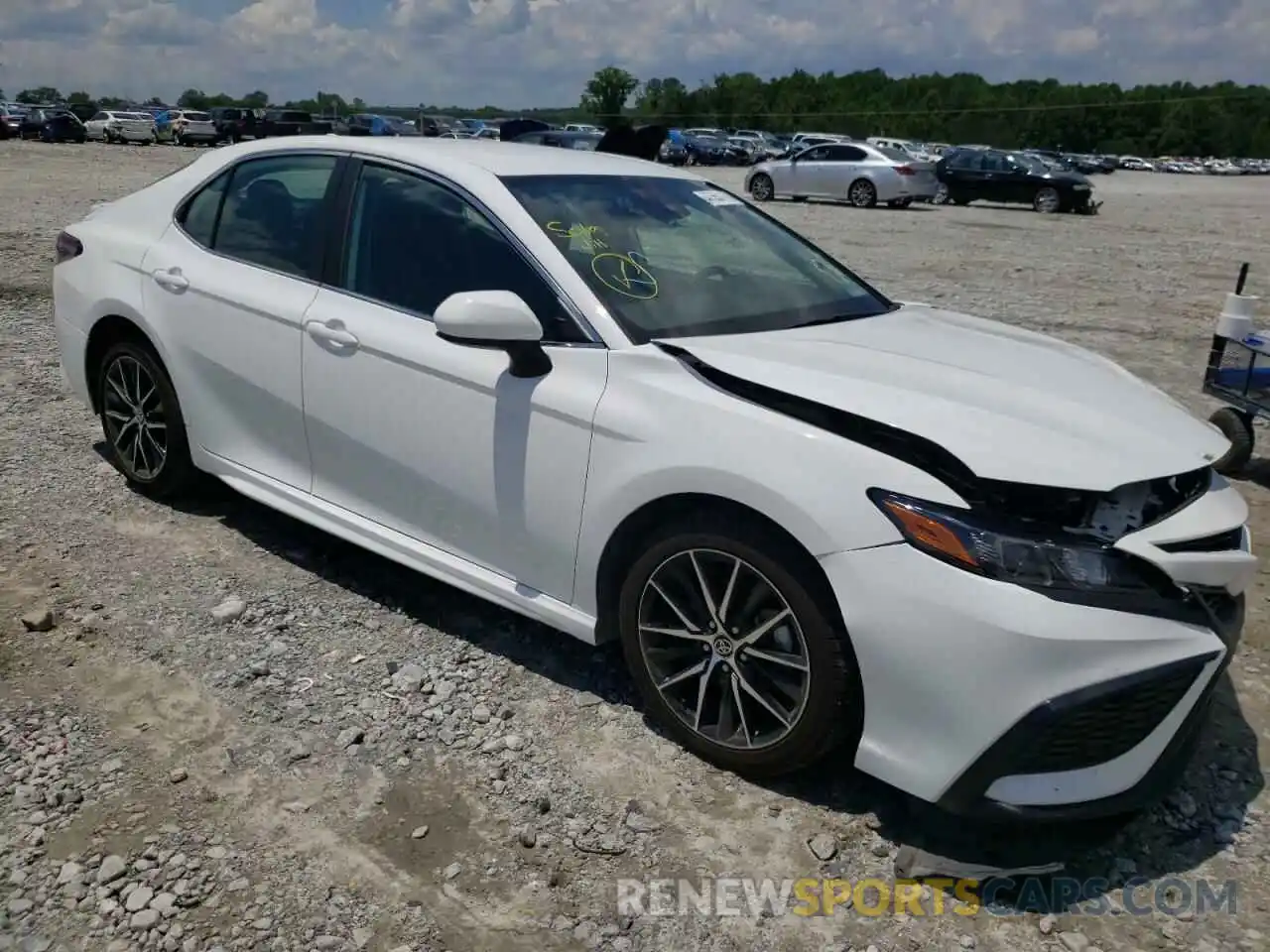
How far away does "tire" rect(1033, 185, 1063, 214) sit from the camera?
85.7ft

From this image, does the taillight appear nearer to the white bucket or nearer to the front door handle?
the front door handle

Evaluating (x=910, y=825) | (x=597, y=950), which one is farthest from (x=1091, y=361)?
(x=597, y=950)

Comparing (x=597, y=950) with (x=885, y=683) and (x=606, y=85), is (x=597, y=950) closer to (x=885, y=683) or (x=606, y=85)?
(x=885, y=683)

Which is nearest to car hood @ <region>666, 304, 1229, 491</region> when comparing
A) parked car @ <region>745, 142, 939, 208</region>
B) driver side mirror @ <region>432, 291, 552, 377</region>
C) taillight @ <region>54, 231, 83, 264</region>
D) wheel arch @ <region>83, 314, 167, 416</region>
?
driver side mirror @ <region>432, 291, 552, 377</region>

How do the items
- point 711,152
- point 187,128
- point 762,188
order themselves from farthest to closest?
point 711,152 → point 187,128 → point 762,188

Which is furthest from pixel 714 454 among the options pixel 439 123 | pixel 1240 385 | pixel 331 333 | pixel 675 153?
pixel 675 153

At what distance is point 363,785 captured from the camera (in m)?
2.97

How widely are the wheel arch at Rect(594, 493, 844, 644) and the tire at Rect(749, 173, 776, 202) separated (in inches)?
926

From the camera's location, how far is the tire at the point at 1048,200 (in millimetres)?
26125

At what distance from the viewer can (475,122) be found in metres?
43.4

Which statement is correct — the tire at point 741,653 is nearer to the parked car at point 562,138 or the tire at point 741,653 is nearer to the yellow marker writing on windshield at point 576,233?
the yellow marker writing on windshield at point 576,233

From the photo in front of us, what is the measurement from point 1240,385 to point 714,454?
419cm

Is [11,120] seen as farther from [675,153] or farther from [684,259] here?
[684,259]

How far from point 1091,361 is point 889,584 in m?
1.46
